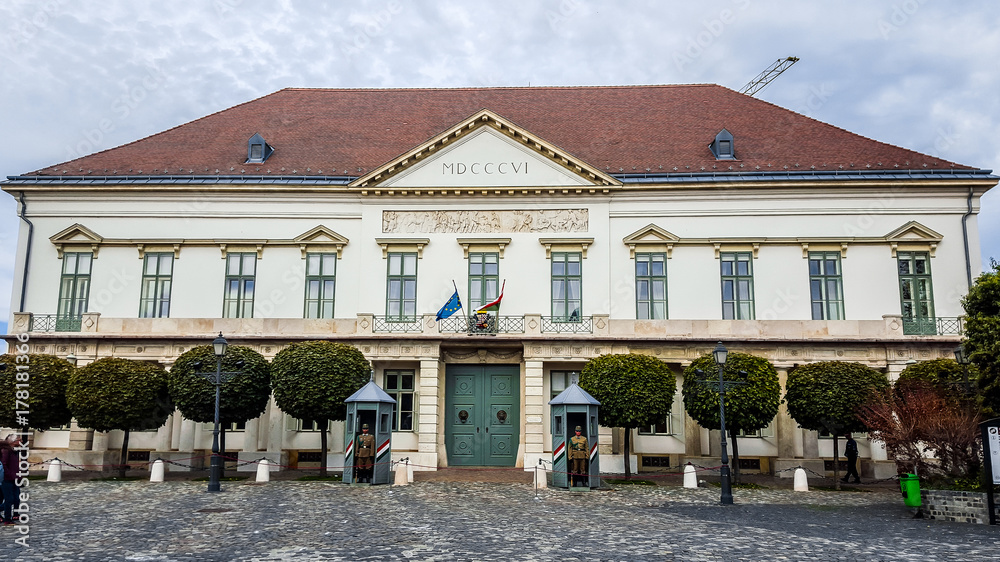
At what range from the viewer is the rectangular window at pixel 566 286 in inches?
1141

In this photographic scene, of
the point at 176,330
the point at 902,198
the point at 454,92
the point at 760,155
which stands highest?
the point at 454,92

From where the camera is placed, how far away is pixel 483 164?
2988 cm

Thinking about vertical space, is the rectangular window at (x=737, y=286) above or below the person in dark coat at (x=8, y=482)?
above

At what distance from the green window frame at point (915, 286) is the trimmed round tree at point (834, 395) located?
594 centimetres

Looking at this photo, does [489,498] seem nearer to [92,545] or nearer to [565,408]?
[565,408]

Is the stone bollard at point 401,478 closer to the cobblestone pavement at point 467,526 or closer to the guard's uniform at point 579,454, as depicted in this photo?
the cobblestone pavement at point 467,526

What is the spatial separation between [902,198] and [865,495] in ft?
40.8

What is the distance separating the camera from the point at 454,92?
122 feet

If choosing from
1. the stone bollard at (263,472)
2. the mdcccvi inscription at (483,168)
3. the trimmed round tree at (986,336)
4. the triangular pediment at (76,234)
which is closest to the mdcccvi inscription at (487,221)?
the mdcccvi inscription at (483,168)

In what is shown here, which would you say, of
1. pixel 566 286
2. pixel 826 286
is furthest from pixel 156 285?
pixel 826 286

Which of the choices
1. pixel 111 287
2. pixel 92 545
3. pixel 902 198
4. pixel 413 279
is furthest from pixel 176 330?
pixel 902 198

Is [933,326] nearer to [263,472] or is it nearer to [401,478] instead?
[401,478]

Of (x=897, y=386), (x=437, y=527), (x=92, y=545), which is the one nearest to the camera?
(x=92, y=545)

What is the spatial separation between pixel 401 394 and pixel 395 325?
2517 mm
